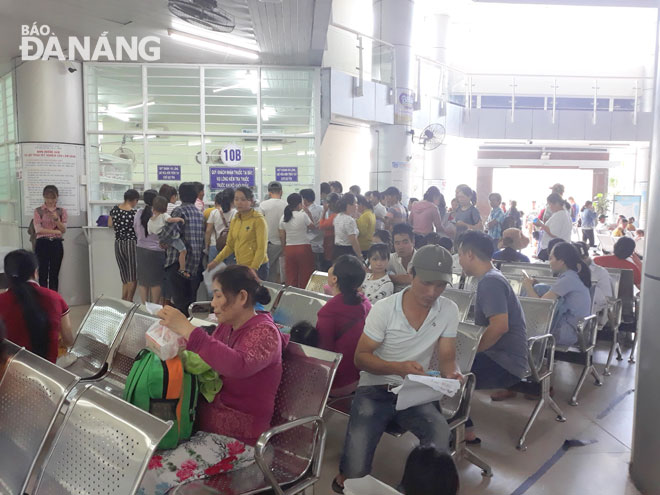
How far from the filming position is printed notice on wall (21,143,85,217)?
7.28 meters

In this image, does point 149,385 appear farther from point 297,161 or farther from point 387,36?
point 387,36

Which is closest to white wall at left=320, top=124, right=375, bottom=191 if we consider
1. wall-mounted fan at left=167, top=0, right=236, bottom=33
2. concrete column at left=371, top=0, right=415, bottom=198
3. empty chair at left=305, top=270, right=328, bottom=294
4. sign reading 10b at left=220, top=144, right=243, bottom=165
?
concrete column at left=371, top=0, right=415, bottom=198

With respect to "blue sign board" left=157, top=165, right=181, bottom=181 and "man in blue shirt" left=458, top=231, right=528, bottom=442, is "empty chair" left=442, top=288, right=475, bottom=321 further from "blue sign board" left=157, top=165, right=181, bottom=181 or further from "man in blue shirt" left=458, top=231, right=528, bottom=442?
"blue sign board" left=157, top=165, right=181, bottom=181

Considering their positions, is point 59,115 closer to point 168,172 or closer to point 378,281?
point 168,172

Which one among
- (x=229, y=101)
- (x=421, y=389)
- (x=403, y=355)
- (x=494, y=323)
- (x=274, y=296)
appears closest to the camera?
(x=421, y=389)

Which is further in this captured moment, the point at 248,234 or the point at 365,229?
the point at 365,229

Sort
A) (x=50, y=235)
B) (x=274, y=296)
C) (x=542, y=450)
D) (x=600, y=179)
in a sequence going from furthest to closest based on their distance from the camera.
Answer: (x=600, y=179) → (x=50, y=235) → (x=274, y=296) → (x=542, y=450)

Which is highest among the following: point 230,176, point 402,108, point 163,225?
point 402,108

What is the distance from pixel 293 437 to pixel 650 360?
5.98 feet

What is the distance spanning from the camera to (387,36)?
451 inches

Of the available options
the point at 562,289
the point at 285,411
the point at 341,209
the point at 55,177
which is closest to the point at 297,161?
the point at 341,209

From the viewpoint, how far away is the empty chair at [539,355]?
3.46 m

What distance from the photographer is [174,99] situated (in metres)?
7.78

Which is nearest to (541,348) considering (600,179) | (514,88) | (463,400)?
(463,400)
